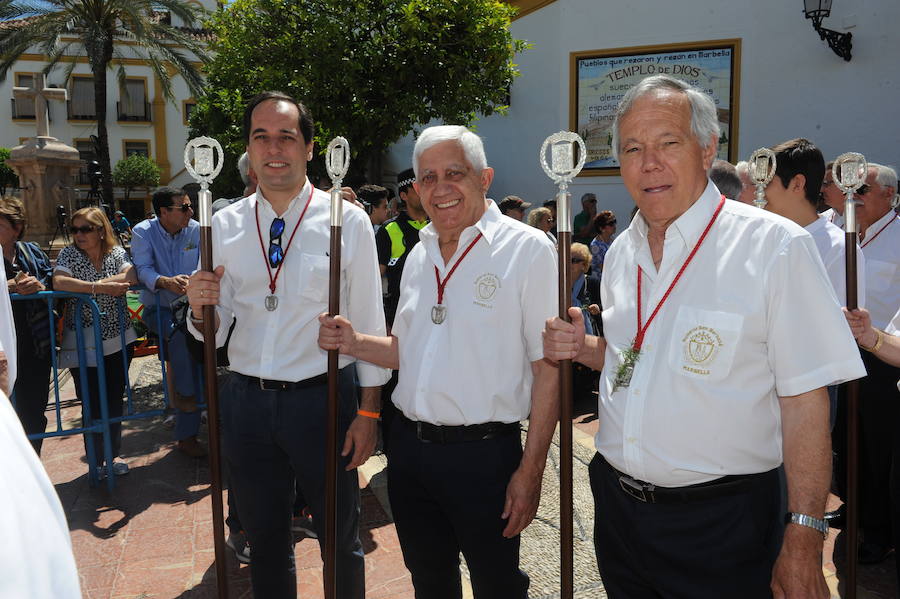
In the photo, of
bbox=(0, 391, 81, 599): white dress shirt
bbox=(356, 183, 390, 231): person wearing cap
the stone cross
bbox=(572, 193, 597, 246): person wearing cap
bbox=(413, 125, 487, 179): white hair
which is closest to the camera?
bbox=(0, 391, 81, 599): white dress shirt

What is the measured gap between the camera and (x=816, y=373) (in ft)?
5.51

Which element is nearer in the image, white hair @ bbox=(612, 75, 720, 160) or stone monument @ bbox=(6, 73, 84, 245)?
white hair @ bbox=(612, 75, 720, 160)

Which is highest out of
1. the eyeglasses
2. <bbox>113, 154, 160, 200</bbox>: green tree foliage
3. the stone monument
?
<bbox>113, 154, 160, 200</bbox>: green tree foliage

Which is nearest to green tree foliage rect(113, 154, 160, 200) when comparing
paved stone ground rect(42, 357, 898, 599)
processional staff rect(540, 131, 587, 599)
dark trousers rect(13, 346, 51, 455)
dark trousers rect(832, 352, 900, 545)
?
paved stone ground rect(42, 357, 898, 599)

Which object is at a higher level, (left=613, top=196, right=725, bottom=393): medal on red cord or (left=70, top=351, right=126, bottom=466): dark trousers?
(left=613, top=196, right=725, bottom=393): medal on red cord

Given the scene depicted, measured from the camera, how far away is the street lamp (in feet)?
34.2

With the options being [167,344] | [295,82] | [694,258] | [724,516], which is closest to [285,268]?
[694,258]

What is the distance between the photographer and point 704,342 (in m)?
1.77

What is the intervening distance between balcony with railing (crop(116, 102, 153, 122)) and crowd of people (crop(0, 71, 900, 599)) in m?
39.3

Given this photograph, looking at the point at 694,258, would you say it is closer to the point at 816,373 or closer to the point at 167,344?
the point at 816,373

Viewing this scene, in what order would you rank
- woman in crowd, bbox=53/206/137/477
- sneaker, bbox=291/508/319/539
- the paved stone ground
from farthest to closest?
1. woman in crowd, bbox=53/206/137/477
2. sneaker, bbox=291/508/319/539
3. the paved stone ground

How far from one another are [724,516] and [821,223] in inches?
81.2

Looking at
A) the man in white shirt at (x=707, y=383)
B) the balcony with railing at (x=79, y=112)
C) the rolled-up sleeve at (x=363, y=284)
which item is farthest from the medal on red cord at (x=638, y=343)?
the balcony with railing at (x=79, y=112)

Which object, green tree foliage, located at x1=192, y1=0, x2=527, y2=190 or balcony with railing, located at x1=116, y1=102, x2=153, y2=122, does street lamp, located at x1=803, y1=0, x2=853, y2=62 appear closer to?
green tree foliage, located at x1=192, y1=0, x2=527, y2=190
